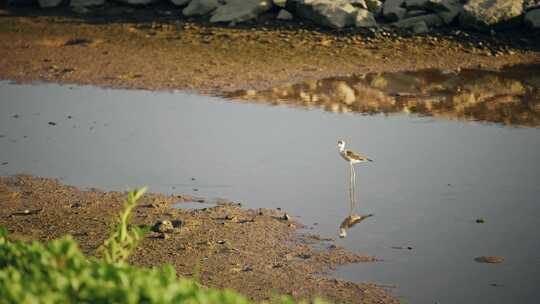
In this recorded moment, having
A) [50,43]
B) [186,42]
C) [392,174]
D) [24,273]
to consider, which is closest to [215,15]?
[186,42]

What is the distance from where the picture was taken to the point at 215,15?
1717 centimetres

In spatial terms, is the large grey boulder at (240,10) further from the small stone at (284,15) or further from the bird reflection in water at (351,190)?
the bird reflection in water at (351,190)

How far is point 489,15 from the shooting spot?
52.4 feet

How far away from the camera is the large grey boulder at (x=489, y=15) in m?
16.0

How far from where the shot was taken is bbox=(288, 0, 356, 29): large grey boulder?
16250mm

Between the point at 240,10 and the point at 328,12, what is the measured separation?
70.8 inches

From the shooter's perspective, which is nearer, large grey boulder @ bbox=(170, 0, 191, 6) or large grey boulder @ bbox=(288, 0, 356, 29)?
large grey boulder @ bbox=(288, 0, 356, 29)

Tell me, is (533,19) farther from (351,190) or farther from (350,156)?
(351,190)

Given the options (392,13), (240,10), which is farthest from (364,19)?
(240,10)

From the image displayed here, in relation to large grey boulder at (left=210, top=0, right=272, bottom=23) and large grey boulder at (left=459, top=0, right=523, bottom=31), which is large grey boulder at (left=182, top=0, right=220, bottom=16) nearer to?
large grey boulder at (left=210, top=0, right=272, bottom=23)

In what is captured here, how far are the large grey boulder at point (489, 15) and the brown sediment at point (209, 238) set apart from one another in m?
8.76

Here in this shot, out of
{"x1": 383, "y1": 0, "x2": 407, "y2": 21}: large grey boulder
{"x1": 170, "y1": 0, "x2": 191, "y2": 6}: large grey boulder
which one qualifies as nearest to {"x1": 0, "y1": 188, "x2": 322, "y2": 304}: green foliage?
{"x1": 383, "y1": 0, "x2": 407, "y2": 21}: large grey boulder

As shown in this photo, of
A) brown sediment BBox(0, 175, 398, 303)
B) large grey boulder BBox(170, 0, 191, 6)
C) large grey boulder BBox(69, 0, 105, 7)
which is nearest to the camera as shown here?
brown sediment BBox(0, 175, 398, 303)

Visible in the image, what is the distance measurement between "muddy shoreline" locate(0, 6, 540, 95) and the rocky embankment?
0.22 metres
